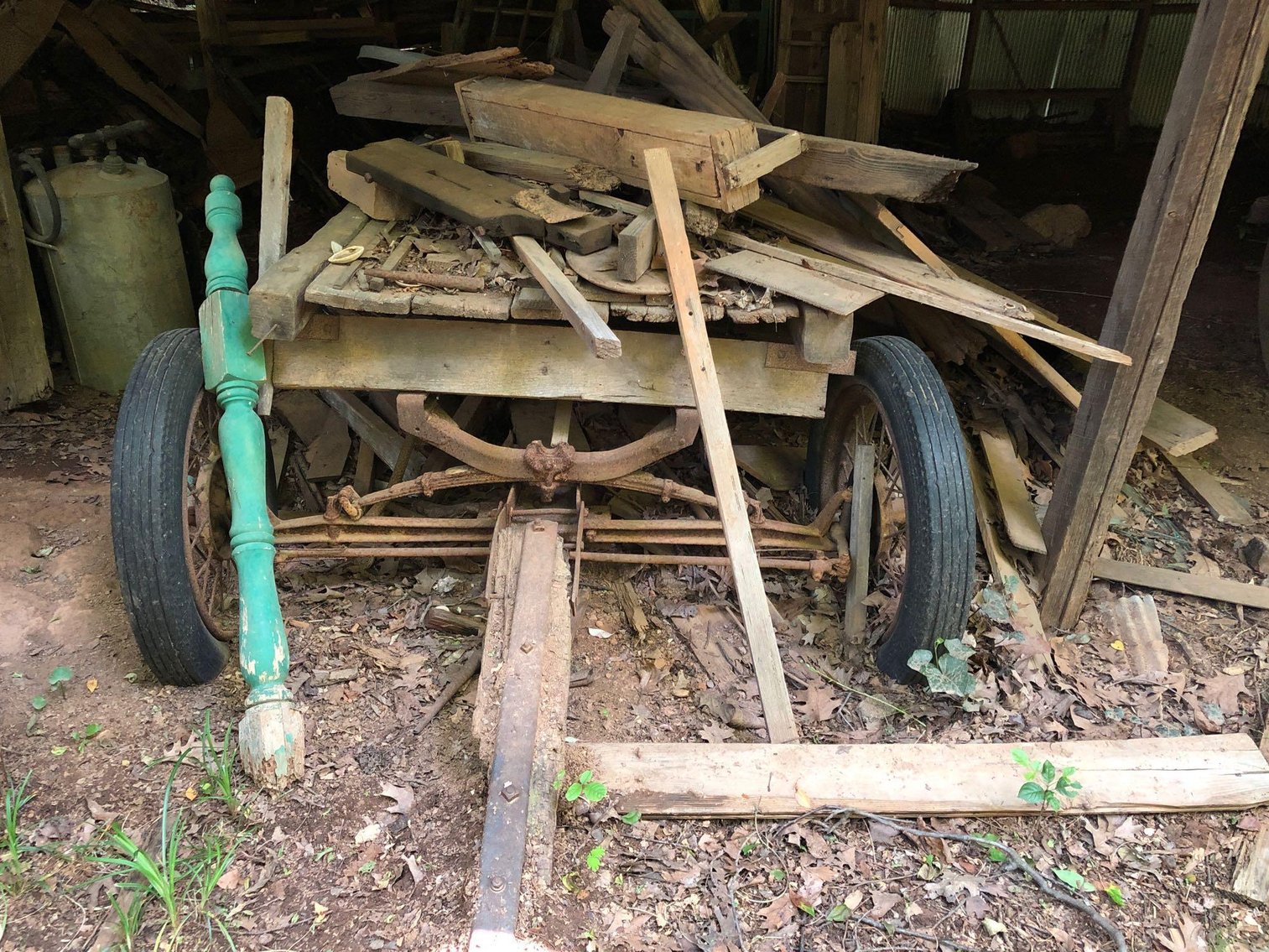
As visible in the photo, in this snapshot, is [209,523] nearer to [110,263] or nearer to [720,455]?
[720,455]

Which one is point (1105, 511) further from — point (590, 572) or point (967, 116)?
point (967, 116)

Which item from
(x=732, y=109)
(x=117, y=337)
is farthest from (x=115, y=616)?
(x=732, y=109)

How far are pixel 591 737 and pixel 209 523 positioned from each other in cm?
149

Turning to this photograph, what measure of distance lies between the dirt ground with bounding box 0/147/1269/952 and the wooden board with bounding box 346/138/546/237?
135cm

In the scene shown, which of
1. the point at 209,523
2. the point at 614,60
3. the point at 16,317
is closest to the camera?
the point at 209,523

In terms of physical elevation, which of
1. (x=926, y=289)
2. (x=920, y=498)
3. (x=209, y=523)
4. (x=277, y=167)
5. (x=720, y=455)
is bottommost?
(x=209, y=523)

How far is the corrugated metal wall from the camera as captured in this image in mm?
10359

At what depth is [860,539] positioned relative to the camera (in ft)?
11.3

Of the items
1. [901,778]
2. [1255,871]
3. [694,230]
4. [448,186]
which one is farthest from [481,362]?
[1255,871]

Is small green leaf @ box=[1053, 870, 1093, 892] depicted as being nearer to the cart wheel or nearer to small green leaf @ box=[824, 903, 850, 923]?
small green leaf @ box=[824, 903, 850, 923]

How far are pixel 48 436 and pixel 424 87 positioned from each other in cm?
249

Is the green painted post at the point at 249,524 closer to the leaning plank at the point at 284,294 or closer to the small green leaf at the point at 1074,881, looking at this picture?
the leaning plank at the point at 284,294

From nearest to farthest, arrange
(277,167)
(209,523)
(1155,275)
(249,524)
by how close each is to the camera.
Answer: (249,524) < (1155,275) < (209,523) < (277,167)

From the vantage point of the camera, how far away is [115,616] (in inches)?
133
